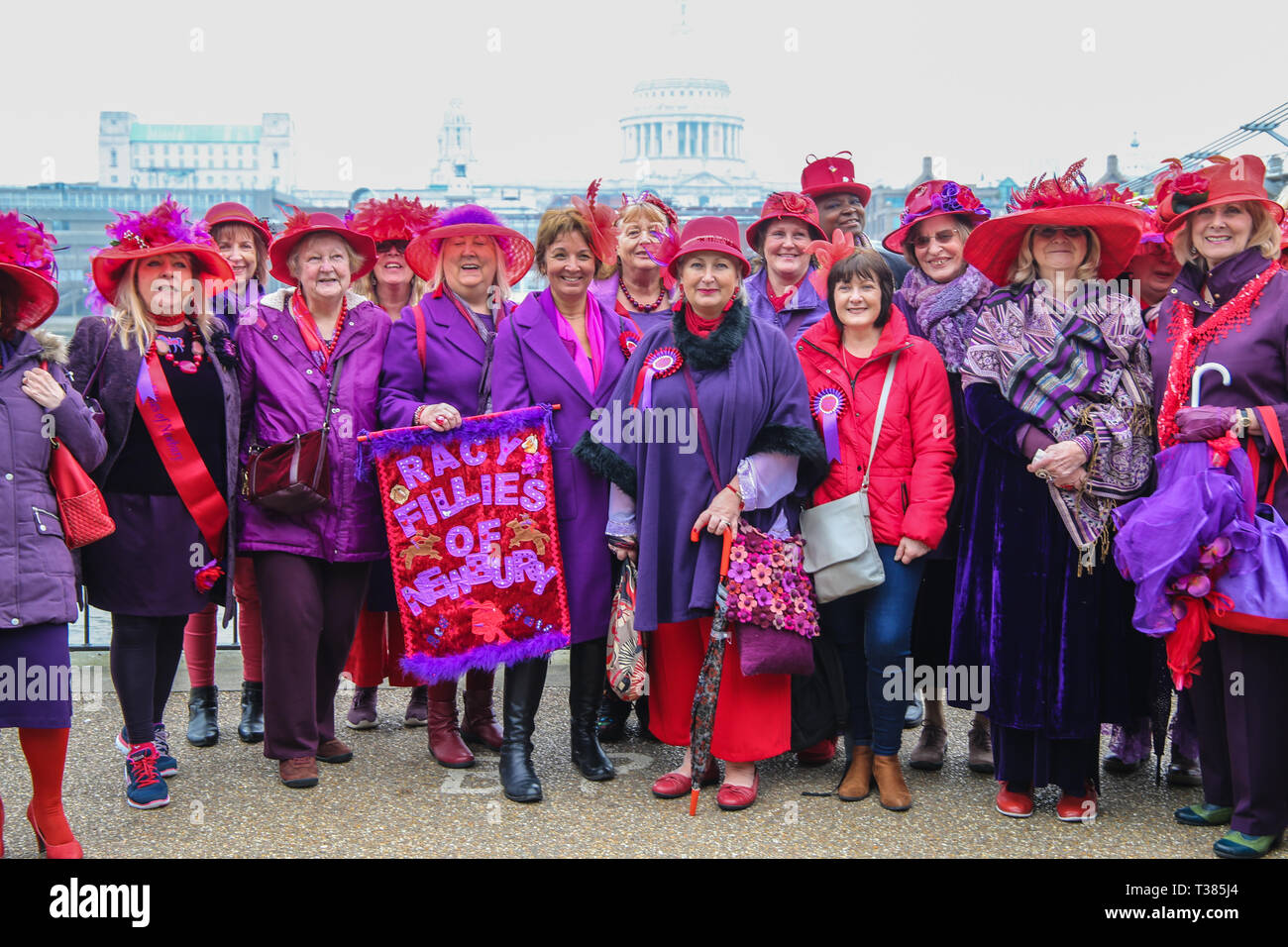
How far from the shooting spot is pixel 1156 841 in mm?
4891

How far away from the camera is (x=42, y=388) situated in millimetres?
4574

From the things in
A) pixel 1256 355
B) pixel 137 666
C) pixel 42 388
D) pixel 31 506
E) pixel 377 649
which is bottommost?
pixel 377 649

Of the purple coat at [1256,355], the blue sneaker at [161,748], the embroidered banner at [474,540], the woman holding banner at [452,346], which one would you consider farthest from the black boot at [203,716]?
the purple coat at [1256,355]

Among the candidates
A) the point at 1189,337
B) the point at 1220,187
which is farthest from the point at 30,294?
the point at 1220,187

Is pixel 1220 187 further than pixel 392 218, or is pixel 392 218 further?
pixel 392 218

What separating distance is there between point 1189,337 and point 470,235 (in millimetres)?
2824

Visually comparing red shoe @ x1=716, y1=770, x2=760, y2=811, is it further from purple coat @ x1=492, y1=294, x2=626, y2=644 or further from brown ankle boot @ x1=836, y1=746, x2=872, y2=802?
purple coat @ x1=492, y1=294, x2=626, y2=644

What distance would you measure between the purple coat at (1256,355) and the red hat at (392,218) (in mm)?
3488

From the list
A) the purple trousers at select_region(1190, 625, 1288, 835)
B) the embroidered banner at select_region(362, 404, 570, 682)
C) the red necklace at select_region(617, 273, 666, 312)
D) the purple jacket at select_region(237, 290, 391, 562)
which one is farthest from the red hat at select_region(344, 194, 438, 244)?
the purple trousers at select_region(1190, 625, 1288, 835)

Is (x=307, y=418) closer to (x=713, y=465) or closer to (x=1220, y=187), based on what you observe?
(x=713, y=465)

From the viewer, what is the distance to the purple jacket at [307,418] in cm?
543

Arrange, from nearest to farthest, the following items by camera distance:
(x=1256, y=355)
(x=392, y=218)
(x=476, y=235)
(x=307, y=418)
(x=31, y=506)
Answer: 1. (x=31, y=506)
2. (x=1256, y=355)
3. (x=307, y=418)
4. (x=476, y=235)
5. (x=392, y=218)

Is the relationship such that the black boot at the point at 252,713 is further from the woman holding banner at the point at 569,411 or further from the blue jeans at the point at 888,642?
the blue jeans at the point at 888,642
